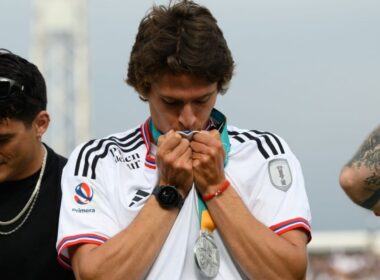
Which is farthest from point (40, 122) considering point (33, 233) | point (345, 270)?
point (345, 270)

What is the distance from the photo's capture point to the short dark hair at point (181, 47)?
4.77 meters

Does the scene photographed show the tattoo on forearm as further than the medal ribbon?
No

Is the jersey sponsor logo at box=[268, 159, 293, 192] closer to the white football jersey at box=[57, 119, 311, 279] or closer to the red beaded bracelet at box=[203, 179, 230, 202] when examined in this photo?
the white football jersey at box=[57, 119, 311, 279]

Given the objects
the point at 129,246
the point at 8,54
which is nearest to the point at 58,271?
the point at 129,246

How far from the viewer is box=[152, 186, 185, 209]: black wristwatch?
4.63 metres

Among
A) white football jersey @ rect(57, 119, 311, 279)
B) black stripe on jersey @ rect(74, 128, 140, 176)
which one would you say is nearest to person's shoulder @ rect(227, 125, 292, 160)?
white football jersey @ rect(57, 119, 311, 279)

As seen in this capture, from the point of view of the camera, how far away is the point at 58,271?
517 centimetres

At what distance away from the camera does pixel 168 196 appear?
4.64m

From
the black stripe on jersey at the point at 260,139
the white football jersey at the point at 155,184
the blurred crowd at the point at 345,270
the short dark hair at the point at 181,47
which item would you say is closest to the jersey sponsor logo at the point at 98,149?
the white football jersey at the point at 155,184

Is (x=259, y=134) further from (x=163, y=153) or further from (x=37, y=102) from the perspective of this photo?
(x=37, y=102)

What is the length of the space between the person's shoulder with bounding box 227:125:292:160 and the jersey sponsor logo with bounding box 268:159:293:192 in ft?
0.13

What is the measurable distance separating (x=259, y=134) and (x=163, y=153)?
0.56m

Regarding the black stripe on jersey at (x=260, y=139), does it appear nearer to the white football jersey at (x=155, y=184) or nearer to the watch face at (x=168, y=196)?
the white football jersey at (x=155, y=184)

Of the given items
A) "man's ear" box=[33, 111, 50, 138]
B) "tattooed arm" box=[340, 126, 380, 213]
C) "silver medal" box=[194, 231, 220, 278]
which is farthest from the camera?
"man's ear" box=[33, 111, 50, 138]
